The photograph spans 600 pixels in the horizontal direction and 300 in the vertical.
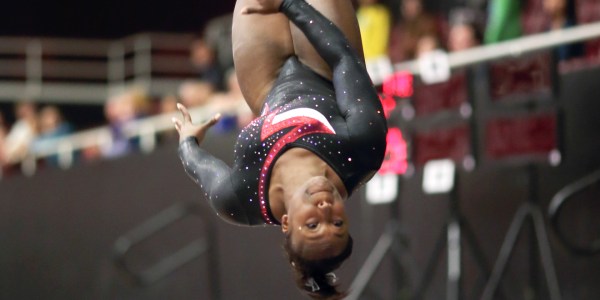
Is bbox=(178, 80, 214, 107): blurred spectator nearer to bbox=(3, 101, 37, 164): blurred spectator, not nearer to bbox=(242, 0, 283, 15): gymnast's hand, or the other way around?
bbox=(3, 101, 37, 164): blurred spectator

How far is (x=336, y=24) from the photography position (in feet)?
13.6

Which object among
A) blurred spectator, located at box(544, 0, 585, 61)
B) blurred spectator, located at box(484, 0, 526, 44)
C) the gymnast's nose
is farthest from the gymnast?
blurred spectator, located at box(484, 0, 526, 44)

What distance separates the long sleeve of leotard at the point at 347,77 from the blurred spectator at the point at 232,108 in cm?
342

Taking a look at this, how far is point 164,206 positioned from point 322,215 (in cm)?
483

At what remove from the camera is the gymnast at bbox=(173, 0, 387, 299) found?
11.7 ft

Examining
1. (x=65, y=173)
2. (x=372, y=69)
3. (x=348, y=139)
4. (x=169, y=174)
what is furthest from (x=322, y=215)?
(x=65, y=173)

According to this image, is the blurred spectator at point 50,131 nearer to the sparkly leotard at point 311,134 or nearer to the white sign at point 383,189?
the white sign at point 383,189

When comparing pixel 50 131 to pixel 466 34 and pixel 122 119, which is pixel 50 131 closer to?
pixel 122 119

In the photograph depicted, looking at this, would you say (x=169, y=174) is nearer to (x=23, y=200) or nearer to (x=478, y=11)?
(x=23, y=200)

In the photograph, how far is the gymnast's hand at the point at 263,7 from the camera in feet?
12.8

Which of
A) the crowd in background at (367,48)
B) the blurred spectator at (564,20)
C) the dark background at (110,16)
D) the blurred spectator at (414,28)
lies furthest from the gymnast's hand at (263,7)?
the dark background at (110,16)

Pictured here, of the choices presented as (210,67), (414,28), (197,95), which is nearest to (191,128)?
(414,28)

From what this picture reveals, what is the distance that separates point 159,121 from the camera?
28.9 feet

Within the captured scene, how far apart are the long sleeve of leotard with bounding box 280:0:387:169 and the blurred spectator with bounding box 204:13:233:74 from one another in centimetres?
540
